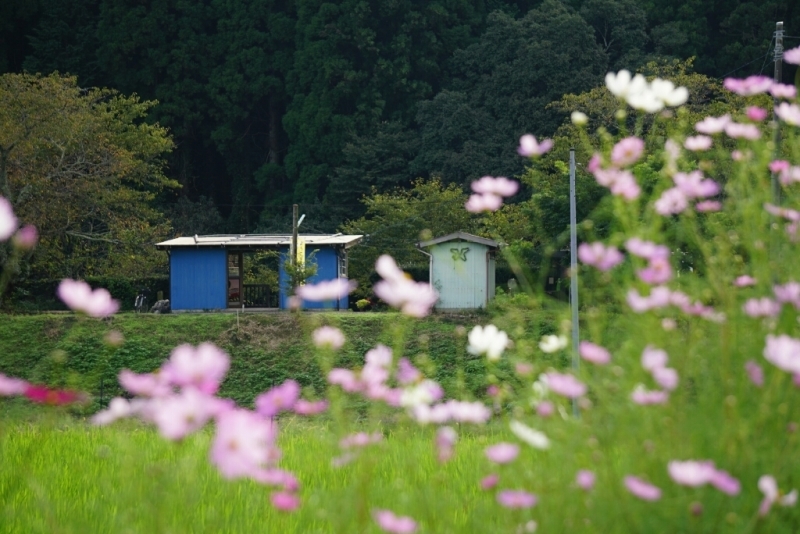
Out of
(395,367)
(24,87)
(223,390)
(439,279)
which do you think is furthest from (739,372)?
(24,87)

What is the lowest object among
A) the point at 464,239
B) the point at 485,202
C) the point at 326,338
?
the point at 326,338

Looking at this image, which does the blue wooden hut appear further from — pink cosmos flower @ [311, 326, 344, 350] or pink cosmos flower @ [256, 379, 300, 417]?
pink cosmos flower @ [256, 379, 300, 417]

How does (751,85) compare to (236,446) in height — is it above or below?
above

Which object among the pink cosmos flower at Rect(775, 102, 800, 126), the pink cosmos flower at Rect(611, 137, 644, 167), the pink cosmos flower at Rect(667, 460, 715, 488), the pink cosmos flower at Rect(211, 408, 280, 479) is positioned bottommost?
the pink cosmos flower at Rect(667, 460, 715, 488)

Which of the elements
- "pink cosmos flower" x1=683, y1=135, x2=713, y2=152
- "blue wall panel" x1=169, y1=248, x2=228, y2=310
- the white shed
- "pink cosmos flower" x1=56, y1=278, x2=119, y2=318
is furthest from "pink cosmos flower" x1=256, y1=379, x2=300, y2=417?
"blue wall panel" x1=169, y1=248, x2=228, y2=310

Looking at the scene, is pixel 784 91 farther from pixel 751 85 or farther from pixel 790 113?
pixel 790 113

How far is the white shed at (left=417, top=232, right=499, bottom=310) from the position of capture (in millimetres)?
20172

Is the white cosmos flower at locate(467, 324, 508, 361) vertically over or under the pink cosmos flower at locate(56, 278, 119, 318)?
under

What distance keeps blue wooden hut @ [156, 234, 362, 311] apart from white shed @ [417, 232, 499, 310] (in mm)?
2449

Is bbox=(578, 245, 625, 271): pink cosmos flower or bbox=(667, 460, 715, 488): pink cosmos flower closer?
bbox=(667, 460, 715, 488): pink cosmos flower

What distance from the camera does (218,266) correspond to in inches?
830

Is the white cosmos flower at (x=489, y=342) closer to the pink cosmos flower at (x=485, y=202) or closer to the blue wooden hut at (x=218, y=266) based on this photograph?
the pink cosmos flower at (x=485, y=202)

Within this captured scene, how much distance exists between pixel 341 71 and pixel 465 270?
15.6 m

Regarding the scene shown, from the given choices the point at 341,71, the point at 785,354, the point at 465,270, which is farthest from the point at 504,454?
the point at 341,71
